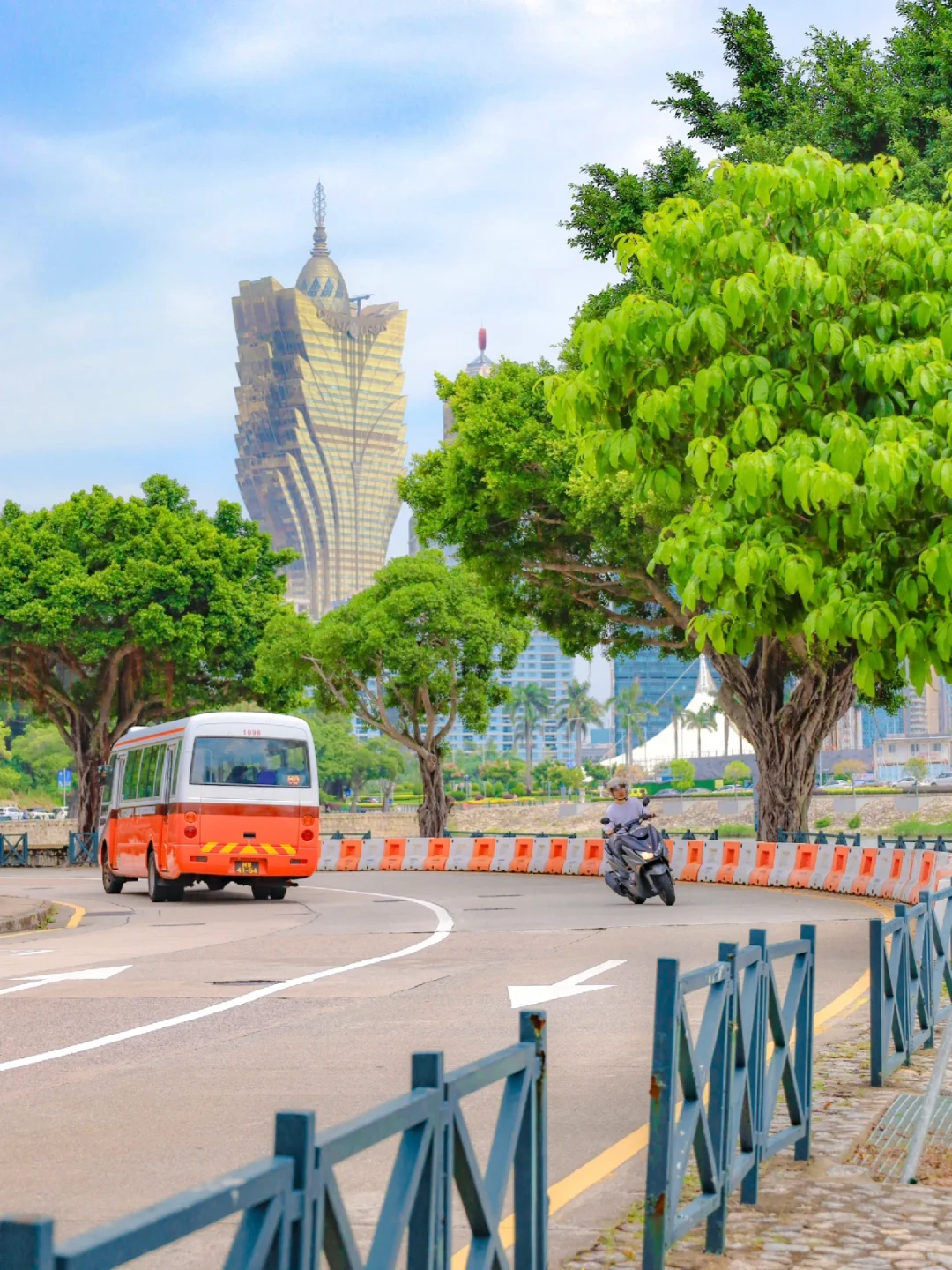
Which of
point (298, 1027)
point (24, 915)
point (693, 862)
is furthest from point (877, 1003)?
point (693, 862)

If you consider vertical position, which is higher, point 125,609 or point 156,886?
point 125,609

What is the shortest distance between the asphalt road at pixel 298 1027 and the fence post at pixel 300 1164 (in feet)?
3.09

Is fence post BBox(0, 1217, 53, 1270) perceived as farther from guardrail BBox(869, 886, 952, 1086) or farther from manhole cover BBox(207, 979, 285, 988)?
manhole cover BBox(207, 979, 285, 988)

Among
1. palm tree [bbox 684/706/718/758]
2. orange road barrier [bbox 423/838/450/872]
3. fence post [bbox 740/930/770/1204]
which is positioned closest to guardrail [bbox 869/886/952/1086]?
fence post [bbox 740/930/770/1204]

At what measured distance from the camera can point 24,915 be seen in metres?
21.0

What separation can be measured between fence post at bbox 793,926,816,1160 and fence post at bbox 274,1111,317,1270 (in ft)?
14.1

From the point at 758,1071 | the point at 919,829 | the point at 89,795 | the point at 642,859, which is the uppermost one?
the point at 89,795

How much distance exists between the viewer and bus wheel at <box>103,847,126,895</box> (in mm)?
29578

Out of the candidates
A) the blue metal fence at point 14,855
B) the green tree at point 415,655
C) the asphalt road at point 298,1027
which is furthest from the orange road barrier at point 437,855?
the blue metal fence at point 14,855

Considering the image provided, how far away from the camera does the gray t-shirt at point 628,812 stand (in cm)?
2259

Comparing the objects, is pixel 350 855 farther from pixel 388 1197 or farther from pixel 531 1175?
pixel 388 1197

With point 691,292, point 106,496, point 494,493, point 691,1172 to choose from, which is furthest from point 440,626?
point 691,1172

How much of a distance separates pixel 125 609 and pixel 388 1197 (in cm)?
4626

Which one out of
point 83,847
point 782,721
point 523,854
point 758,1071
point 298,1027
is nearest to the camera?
point 758,1071
